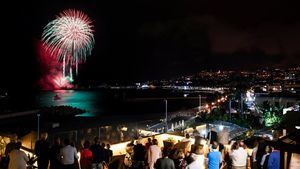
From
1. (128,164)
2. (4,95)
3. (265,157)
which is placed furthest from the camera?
(4,95)

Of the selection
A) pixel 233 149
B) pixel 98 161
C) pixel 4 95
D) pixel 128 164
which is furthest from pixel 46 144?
pixel 4 95

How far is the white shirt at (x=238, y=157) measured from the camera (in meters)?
7.81

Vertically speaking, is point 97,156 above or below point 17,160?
below

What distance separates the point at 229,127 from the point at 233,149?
7.01 m

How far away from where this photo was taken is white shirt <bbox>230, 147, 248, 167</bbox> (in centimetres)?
781

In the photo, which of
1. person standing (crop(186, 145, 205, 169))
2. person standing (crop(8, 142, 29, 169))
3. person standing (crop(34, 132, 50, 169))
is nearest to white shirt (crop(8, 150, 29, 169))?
person standing (crop(8, 142, 29, 169))

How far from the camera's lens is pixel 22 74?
139 meters

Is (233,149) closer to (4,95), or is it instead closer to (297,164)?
(297,164)

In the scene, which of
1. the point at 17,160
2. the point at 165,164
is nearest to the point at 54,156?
the point at 17,160

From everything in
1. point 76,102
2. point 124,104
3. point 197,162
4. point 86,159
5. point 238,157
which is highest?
point 197,162

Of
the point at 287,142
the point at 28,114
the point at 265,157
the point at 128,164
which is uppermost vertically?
the point at 287,142

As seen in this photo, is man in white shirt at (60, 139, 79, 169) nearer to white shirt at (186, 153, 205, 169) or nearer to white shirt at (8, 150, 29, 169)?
white shirt at (8, 150, 29, 169)

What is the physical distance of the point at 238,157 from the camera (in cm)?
781

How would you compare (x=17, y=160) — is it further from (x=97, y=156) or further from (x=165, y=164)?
(x=165, y=164)
